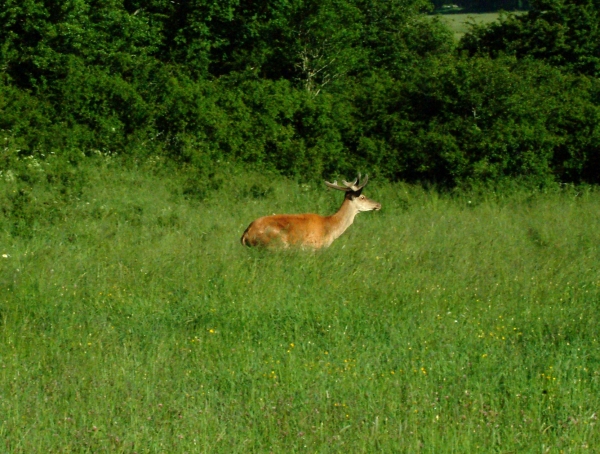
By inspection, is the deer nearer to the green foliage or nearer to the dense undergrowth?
the dense undergrowth

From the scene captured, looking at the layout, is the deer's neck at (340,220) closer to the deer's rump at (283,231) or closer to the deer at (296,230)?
the deer at (296,230)

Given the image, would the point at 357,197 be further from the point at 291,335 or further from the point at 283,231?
the point at 291,335

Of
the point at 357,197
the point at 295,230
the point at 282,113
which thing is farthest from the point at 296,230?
the point at 282,113

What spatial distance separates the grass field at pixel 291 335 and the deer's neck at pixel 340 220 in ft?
0.56

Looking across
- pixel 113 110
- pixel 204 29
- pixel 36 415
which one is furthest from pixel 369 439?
pixel 204 29

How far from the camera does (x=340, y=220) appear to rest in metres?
12.9

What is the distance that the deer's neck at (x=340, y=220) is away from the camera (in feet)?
41.3

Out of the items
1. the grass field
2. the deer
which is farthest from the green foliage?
the deer

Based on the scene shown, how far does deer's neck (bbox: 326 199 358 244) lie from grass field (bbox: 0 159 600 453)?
172mm

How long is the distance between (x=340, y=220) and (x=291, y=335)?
4.94m

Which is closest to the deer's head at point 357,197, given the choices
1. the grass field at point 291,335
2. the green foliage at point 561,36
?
the grass field at point 291,335

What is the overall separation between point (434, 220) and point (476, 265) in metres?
3.43

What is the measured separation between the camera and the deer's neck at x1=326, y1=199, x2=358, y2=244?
12.6 m

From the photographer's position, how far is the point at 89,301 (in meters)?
8.90
